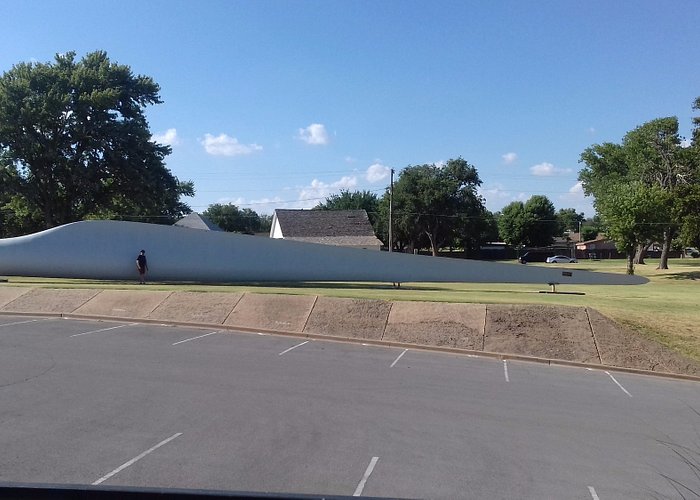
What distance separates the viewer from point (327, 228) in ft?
198

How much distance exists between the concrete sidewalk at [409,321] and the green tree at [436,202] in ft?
188

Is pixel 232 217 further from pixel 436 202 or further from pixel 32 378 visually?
pixel 32 378

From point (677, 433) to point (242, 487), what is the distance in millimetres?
5895

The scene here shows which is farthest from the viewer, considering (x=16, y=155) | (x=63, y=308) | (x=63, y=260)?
(x=16, y=155)

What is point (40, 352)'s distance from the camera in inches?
493

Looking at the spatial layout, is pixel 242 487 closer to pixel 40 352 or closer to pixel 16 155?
pixel 40 352

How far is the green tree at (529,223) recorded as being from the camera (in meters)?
94.0

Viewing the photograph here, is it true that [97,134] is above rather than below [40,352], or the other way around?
above

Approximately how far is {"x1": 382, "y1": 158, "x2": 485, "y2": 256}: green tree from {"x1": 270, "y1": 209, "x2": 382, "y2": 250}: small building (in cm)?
1419

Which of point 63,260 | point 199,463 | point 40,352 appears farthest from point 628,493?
point 63,260

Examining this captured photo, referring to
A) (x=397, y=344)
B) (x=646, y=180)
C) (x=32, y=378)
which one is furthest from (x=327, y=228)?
(x=32, y=378)

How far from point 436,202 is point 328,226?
66.0 feet

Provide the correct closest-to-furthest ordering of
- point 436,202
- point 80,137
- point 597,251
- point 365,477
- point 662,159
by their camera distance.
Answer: point 365,477 → point 80,137 → point 662,159 → point 436,202 → point 597,251

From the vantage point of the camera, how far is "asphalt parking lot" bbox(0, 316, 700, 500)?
5773 millimetres
